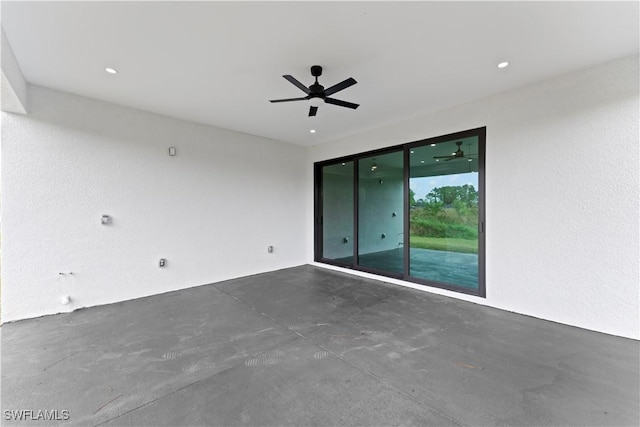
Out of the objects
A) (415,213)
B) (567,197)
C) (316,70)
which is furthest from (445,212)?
(316,70)

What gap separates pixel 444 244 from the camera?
162 inches

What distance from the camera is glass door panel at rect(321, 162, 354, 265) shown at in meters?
5.68

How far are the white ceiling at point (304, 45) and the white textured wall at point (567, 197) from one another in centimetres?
29

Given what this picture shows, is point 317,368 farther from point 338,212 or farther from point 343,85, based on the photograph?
point 338,212

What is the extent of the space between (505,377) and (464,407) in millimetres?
570

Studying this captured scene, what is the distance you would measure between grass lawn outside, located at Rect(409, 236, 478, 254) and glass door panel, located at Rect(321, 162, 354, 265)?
1.58m

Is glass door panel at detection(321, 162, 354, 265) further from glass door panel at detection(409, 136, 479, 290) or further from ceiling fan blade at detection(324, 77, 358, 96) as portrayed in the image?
ceiling fan blade at detection(324, 77, 358, 96)

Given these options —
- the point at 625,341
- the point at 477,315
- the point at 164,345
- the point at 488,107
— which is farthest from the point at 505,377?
the point at 488,107

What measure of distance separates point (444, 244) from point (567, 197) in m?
1.60

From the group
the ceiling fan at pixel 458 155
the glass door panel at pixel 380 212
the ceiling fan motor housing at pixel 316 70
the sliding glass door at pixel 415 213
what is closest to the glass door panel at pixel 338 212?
the sliding glass door at pixel 415 213

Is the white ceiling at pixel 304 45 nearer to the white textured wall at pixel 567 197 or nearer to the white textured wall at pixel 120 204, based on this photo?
the white textured wall at pixel 567 197

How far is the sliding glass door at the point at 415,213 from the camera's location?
3.75m

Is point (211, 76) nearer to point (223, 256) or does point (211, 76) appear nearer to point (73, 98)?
point (73, 98)

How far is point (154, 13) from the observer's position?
79.2 inches
